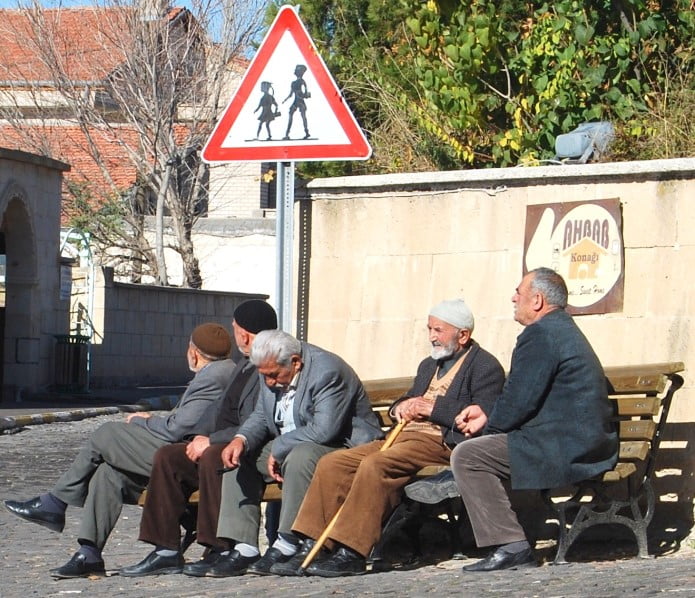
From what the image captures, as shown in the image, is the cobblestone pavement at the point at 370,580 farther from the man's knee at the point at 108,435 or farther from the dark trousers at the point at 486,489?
the man's knee at the point at 108,435


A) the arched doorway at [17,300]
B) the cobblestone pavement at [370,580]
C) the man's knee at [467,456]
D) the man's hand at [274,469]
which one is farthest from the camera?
the arched doorway at [17,300]

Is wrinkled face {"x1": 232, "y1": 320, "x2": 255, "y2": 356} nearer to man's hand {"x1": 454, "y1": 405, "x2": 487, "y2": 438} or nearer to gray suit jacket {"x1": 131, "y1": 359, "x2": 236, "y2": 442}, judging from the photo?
gray suit jacket {"x1": 131, "y1": 359, "x2": 236, "y2": 442}

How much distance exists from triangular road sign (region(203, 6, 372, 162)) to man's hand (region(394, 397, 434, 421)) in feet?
4.12

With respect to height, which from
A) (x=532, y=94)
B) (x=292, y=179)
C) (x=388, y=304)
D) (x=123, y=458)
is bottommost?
(x=123, y=458)

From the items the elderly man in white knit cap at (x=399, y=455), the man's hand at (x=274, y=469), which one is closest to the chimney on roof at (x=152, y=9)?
the elderly man in white knit cap at (x=399, y=455)

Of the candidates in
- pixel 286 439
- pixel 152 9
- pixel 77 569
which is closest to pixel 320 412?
pixel 286 439

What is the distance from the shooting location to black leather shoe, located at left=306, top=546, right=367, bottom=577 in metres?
7.67

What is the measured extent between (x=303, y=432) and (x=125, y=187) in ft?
117

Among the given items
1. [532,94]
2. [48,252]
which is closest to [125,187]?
[48,252]

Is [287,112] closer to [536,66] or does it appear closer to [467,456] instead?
[467,456]

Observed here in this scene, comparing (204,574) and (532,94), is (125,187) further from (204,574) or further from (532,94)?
(204,574)

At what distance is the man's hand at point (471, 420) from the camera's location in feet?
25.5

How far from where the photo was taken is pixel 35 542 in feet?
32.4

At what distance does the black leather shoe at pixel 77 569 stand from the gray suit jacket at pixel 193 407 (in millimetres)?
780
